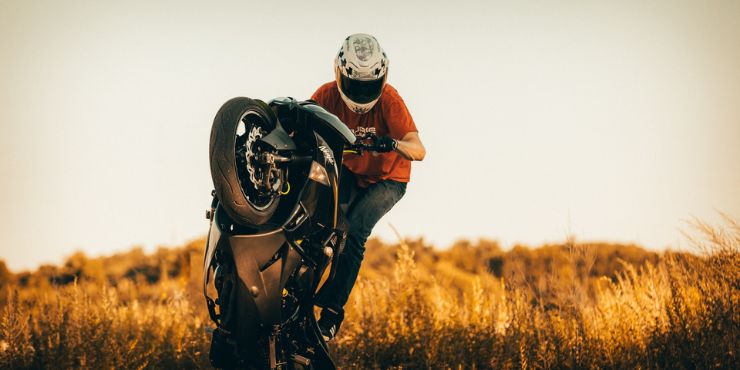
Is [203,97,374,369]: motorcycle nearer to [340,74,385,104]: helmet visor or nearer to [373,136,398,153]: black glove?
[373,136,398,153]: black glove

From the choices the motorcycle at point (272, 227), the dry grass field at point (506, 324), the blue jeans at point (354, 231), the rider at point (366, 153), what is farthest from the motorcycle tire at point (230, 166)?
the dry grass field at point (506, 324)

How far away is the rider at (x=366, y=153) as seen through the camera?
19.1ft

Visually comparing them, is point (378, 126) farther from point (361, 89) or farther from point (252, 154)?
point (252, 154)

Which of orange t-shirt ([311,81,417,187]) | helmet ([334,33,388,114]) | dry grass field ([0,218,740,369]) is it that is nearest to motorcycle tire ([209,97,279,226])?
helmet ([334,33,388,114])

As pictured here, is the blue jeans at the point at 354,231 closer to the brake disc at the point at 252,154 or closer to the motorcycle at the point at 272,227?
the motorcycle at the point at 272,227

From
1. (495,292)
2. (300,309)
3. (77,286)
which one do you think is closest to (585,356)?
(495,292)

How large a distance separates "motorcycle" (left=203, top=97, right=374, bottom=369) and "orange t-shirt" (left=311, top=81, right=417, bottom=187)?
75cm

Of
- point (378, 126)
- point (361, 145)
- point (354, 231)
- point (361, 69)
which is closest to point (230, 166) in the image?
point (361, 145)

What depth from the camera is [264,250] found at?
15.7 feet

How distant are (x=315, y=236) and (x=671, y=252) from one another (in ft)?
15.9

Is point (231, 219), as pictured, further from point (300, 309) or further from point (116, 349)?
point (116, 349)

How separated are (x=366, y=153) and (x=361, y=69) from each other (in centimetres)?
78

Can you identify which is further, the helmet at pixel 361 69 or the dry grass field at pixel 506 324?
the dry grass field at pixel 506 324

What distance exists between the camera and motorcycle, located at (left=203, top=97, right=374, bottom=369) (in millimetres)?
4641
